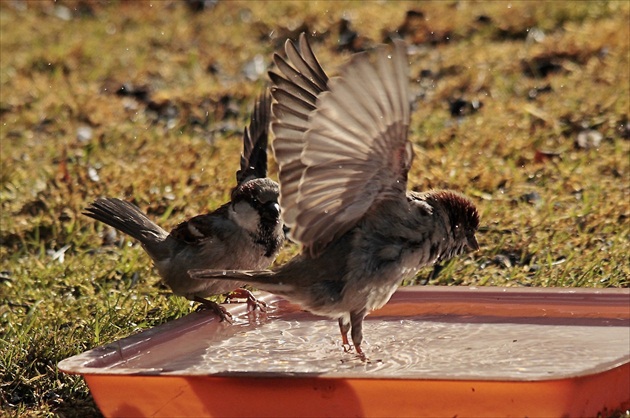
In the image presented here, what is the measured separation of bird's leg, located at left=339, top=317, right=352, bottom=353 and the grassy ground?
90cm

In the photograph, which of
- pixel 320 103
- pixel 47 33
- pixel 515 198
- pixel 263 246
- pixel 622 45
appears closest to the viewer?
pixel 320 103

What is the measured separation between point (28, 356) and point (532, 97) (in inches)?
157

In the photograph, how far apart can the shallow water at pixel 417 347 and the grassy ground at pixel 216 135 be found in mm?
528

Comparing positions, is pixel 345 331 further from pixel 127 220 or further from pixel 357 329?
pixel 127 220

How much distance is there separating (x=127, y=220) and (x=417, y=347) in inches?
61.1

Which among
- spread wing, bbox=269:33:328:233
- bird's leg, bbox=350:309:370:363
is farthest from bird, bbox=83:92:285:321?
spread wing, bbox=269:33:328:233

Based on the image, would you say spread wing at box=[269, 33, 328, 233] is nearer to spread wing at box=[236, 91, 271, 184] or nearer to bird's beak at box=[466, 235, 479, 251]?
bird's beak at box=[466, 235, 479, 251]

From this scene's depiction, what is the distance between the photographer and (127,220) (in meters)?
4.81

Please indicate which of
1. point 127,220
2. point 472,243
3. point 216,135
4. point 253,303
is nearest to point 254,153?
point 127,220

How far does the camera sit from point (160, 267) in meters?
4.66

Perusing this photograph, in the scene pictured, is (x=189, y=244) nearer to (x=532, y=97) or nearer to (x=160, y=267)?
(x=160, y=267)

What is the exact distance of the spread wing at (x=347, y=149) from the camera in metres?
3.17

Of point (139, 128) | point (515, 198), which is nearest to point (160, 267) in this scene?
point (515, 198)

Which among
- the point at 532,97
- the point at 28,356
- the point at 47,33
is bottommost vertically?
the point at 28,356
